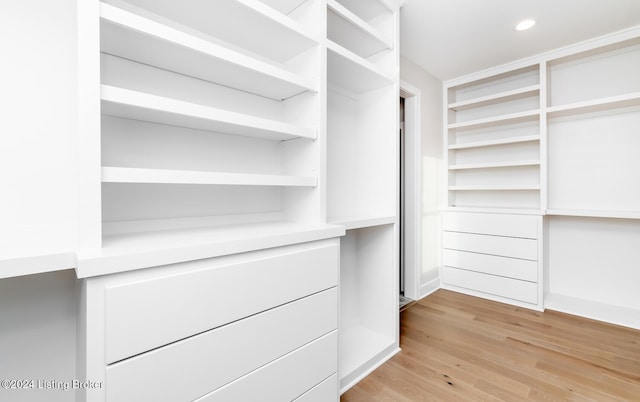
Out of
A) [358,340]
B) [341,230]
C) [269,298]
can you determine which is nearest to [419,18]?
[341,230]

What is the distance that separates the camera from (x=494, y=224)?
2883 millimetres

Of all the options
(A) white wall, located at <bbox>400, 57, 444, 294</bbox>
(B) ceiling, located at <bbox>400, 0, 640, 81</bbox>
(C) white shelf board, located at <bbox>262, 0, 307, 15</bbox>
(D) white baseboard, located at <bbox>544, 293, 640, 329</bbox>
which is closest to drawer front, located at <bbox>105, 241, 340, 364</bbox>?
(C) white shelf board, located at <bbox>262, 0, 307, 15</bbox>

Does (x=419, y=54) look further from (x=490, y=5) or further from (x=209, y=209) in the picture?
(x=209, y=209)

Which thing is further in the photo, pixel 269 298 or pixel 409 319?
pixel 409 319

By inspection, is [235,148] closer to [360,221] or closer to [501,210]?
[360,221]

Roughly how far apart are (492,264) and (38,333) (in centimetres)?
342

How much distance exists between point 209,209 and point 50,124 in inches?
26.0

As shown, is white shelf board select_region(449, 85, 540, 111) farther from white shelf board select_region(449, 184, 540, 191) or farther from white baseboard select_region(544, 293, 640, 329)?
white baseboard select_region(544, 293, 640, 329)

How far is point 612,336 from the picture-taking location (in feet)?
7.14

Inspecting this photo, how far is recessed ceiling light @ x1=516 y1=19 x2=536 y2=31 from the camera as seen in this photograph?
2201 millimetres

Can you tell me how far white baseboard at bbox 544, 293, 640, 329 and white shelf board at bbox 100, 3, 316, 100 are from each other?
10.2 ft

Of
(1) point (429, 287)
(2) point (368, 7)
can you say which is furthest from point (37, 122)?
(1) point (429, 287)

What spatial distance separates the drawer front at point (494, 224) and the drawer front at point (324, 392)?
2361 millimetres

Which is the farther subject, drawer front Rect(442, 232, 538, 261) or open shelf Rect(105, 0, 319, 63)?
drawer front Rect(442, 232, 538, 261)
